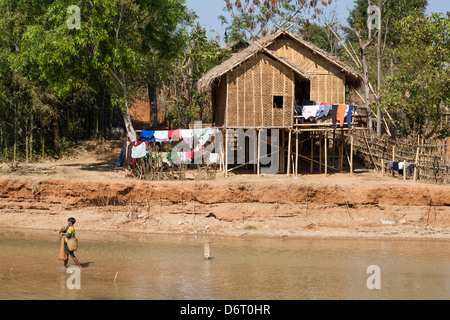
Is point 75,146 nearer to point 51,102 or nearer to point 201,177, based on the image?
point 51,102

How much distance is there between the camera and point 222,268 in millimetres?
14227

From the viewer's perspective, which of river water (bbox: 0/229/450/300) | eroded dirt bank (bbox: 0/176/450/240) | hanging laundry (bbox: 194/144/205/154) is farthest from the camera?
hanging laundry (bbox: 194/144/205/154)

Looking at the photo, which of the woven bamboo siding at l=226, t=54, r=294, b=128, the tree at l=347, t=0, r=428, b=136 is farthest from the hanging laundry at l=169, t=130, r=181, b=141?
the tree at l=347, t=0, r=428, b=136

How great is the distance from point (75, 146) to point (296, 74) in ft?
40.8

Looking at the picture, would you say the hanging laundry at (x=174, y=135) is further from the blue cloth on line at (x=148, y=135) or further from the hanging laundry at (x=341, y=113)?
the hanging laundry at (x=341, y=113)

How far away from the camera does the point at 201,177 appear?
69.2 ft

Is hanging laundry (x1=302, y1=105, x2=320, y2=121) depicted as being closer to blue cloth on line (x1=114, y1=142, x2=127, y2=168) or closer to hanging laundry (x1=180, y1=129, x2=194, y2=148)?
hanging laundry (x1=180, y1=129, x2=194, y2=148)

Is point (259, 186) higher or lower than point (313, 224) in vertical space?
higher

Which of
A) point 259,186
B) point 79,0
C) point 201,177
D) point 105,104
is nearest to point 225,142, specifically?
point 201,177

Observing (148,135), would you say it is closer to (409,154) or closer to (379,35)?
(409,154)

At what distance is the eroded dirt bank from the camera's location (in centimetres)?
1886

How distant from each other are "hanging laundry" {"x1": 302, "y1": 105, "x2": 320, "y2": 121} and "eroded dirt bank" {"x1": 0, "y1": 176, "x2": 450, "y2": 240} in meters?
3.57

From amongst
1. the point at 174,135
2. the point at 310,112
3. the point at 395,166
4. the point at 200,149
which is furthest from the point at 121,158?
the point at 395,166

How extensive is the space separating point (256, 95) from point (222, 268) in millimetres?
9979
